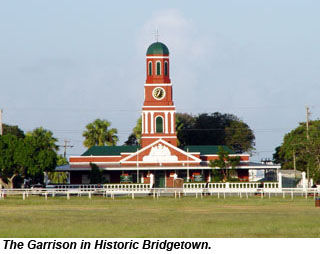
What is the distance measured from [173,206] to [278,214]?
12636mm

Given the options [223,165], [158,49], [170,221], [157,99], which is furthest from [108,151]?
[170,221]

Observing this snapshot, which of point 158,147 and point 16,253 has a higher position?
point 158,147

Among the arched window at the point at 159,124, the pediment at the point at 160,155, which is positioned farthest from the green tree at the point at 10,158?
the arched window at the point at 159,124

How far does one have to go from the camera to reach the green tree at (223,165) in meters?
98.6

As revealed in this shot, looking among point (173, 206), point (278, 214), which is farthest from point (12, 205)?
point (278, 214)

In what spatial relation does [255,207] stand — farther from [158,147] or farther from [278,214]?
[158,147]

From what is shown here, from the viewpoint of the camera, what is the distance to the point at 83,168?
102 metres

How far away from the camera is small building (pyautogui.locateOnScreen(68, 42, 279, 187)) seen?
10156 cm

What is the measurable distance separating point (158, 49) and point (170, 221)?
61896mm

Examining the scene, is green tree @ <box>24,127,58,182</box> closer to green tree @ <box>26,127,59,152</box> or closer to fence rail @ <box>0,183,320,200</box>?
fence rail @ <box>0,183,320,200</box>

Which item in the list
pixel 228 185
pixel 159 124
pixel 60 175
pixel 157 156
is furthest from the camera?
pixel 60 175

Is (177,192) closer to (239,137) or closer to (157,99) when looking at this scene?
(157,99)

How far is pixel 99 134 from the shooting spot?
123 m

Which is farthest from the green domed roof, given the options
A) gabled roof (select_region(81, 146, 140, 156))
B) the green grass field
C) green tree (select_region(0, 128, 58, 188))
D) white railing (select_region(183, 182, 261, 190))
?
the green grass field
